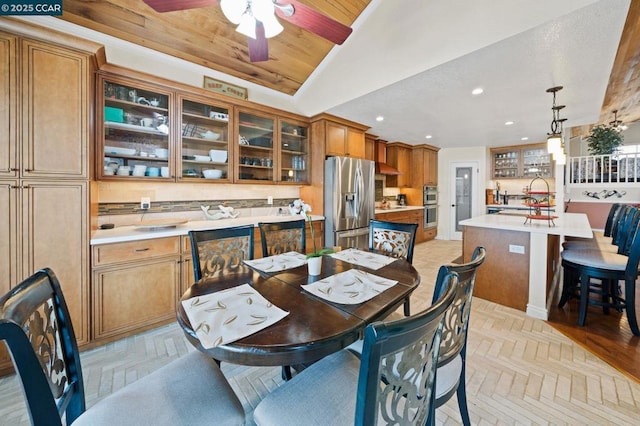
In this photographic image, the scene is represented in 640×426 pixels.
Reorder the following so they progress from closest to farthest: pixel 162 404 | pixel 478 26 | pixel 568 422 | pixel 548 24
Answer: pixel 162 404, pixel 568 422, pixel 548 24, pixel 478 26

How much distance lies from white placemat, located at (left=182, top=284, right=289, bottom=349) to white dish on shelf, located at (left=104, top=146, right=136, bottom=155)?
2.14 m

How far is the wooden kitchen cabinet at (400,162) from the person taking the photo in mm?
5941

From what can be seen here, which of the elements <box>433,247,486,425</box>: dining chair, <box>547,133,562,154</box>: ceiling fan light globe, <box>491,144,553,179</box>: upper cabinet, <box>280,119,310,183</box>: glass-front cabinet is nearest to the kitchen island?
<box>547,133,562,154</box>: ceiling fan light globe

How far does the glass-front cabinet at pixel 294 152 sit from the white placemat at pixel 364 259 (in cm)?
207

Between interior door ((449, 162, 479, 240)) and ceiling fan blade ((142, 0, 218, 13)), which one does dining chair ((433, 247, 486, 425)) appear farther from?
interior door ((449, 162, 479, 240))

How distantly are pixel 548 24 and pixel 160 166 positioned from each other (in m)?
3.56

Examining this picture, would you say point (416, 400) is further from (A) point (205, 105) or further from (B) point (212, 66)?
(B) point (212, 66)

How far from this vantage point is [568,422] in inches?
54.3

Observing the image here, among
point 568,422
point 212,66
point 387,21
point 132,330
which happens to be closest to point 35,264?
point 132,330

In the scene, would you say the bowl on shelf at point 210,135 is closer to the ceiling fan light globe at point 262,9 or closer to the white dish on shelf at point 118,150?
the white dish on shelf at point 118,150

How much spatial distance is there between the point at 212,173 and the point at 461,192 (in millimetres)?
5959

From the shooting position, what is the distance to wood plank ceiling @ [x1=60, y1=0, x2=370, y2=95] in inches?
90.4

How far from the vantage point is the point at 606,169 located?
6.32 meters

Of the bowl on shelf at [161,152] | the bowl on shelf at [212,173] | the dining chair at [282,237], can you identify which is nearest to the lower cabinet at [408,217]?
the dining chair at [282,237]
